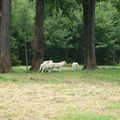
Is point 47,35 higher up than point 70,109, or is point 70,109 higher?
point 47,35

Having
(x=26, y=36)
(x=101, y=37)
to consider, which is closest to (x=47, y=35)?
(x=26, y=36)

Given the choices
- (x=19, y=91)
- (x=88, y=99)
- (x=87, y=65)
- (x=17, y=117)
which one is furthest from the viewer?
(x=87, y=65)

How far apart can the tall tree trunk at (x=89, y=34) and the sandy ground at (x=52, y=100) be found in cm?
1343

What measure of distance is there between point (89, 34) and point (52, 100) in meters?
18.8

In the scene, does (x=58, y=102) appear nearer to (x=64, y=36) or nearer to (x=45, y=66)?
(x=45, y=66)

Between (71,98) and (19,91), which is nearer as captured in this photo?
(71,98)

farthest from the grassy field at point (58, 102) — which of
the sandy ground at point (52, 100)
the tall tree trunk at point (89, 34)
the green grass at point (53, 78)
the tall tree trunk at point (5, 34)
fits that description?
the tall tree trunk at point (89, 34)

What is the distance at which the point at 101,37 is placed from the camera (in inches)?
2008

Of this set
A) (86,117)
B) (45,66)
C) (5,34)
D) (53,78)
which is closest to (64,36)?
(45,66)

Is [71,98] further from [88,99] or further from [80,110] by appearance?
[80,110]

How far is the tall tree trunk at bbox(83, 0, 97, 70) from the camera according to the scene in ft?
101

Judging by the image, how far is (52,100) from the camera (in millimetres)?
12891

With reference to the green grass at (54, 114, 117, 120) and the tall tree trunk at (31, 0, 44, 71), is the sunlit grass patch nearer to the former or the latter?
the green grass at (54, 114, 117, 120)

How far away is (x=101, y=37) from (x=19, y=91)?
36517mm
